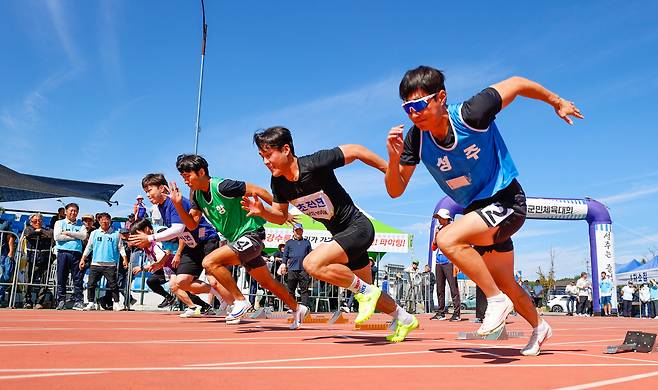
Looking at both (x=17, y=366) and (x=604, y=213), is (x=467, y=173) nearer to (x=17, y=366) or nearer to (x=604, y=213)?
(x=17, y=366)

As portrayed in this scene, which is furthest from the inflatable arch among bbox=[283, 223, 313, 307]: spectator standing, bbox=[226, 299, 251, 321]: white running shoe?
bbox=[226, 299, 251, 321]: white running shoe

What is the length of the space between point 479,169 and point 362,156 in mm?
1635

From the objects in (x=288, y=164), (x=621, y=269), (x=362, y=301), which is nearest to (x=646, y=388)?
(x=362, y=301)

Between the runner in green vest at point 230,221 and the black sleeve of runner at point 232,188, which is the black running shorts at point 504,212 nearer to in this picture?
the runner in green vest at point 230,221

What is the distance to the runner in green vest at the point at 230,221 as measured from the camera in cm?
721

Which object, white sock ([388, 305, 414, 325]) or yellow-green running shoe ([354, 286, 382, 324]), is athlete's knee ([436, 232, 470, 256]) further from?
white sock ([388, 305, 414, 325])

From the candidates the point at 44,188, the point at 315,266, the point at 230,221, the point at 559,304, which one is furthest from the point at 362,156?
the point at 559,304

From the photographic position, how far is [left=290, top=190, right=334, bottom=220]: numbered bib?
5363mm

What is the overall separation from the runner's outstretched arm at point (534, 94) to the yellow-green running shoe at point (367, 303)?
184cm

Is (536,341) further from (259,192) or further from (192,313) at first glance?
(192,313)

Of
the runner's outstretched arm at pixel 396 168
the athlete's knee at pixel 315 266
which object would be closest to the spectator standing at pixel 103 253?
the athlete's knee at pixel 315 266

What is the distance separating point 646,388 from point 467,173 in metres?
1.76

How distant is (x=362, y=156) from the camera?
5410 mm

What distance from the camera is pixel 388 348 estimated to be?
4.41 meters
